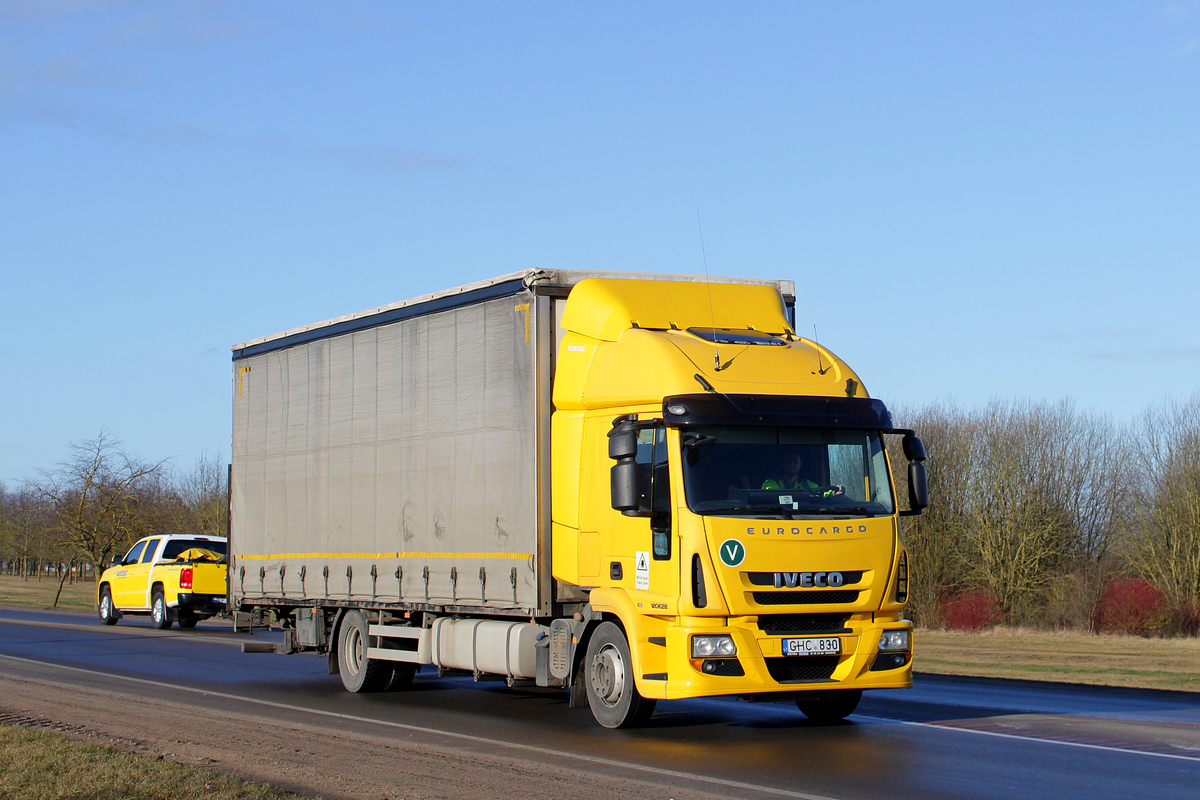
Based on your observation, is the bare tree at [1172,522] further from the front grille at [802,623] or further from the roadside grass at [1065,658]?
the front grille at [802,623]

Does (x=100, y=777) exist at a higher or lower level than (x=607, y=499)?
lower

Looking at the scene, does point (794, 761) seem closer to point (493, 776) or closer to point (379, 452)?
point (493, 776)

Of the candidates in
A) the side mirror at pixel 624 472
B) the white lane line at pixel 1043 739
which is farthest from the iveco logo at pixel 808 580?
the white lane line at pixel 1043 739

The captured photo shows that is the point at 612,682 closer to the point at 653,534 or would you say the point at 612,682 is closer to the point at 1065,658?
the point at 653,534

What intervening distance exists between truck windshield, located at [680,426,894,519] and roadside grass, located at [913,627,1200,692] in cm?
885

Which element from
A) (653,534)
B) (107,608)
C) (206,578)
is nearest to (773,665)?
(653,534)

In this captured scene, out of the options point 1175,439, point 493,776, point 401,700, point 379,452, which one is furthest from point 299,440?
point 1175,439

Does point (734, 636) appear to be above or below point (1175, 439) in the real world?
below

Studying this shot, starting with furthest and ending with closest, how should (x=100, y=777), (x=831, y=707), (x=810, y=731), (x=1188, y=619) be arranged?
(x=1188, y=619)
(x=831, y=707)
(x=810, y=731)
(x=100, y=777)

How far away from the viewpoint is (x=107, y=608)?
3086 centimetres

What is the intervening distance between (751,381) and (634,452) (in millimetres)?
1335

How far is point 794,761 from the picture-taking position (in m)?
9.53

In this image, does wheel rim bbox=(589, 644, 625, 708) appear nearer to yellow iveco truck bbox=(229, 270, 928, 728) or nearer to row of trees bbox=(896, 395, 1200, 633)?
yellow iveco truck bbox=(229, 270, 928, 728)

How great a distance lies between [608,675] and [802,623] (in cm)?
182
